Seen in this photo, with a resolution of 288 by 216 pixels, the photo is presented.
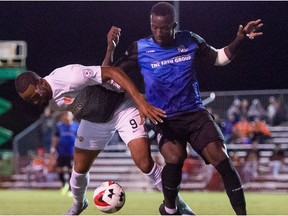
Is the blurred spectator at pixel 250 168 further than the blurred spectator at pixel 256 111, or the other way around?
the blurred spectator at pixel 256 111

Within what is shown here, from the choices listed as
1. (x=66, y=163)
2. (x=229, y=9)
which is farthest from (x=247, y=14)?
(x=66, y=163)

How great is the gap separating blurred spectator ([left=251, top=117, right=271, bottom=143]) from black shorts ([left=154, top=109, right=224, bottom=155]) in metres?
13.9

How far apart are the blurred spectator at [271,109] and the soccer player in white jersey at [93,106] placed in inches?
546

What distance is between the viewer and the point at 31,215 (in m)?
11.0

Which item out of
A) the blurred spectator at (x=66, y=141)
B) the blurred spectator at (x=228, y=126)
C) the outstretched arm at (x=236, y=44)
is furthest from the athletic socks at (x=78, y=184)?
the blurred spectator at (x=228, y=126)

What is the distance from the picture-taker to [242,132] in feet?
74.4

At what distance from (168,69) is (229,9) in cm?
2863

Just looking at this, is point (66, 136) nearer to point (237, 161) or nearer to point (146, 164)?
point (237, 161)

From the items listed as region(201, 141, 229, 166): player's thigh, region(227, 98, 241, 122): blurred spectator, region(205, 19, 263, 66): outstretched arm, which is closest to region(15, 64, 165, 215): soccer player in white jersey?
region(201, 141, 229, 166): player's thigh

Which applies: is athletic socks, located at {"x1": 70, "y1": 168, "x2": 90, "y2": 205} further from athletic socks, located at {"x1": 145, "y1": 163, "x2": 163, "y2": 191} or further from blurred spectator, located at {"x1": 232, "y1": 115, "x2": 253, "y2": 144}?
blurred spectator, located at {"x1": 232, "y1": 115, "x2": 253, "y2": 144}

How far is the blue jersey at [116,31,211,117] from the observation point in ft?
28.7

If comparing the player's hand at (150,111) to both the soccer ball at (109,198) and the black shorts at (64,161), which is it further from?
the black shorts at (64,161)

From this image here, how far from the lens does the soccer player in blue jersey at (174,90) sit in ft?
28.2

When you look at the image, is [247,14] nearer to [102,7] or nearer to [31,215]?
[102,7]
